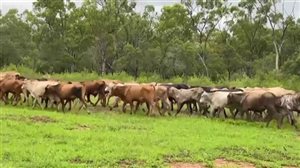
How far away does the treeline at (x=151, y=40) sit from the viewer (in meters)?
55.2

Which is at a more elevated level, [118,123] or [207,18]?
[207,18]

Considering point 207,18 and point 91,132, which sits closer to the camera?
point 91,132

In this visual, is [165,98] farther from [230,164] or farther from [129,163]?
[129,163]

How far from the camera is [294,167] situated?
40.5ft

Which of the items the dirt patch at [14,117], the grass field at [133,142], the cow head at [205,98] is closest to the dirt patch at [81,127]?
the grass field at [133,142]

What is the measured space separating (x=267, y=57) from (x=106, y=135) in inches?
1855

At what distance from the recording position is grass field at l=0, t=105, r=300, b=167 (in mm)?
11156

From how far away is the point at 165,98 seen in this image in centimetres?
2264

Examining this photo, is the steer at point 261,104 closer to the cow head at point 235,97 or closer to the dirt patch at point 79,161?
the cow head at point 235,97

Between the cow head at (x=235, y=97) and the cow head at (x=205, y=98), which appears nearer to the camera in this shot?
the cow head at (x=235, y=97)

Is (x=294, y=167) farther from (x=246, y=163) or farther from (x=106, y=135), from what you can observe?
(x=106, y=135)

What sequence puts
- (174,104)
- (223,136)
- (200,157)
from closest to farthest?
(200,157) < (223,136) < (174,104)

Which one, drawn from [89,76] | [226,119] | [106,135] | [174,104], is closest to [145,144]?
[106,135]

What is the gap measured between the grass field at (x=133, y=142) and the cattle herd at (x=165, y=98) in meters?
1.29
